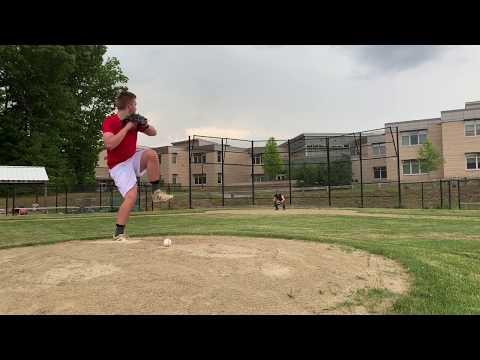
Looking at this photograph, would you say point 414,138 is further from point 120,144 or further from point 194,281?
point 194,281

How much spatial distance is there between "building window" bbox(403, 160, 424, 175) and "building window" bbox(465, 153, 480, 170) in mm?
4838

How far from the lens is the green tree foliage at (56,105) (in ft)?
108

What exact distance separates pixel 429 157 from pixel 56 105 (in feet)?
126

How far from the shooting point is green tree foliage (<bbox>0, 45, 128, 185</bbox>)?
108 feet

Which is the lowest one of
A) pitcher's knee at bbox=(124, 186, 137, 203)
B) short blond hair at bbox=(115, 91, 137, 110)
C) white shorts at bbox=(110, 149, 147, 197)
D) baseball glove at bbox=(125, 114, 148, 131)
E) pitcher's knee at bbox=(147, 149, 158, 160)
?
pitcher's knee at bbox=(124, 186, 137, 203)

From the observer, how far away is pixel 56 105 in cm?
3588

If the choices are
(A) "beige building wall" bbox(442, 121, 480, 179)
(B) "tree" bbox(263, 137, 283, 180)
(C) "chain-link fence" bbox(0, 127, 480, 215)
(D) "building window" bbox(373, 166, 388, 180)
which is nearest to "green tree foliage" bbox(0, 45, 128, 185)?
(C) "chain-link fence" bbox(0, 127, 480, 215)

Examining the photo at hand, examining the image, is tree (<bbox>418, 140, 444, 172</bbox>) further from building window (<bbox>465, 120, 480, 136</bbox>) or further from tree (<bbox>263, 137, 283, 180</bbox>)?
tree (<bbox>263, 137, 283, 180</bbox>)

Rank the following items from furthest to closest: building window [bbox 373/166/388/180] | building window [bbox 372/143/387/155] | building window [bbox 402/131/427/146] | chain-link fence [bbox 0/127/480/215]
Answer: building window [bbox 372/143/387/155], building window [bbox 373/166/388/180], building window [bbox 402/131/427/146], chain-link fence [bbox 0/127/480/215]

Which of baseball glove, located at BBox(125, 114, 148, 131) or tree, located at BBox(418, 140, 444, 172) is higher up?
tree, located at BBox(418, 140, 444, 172)

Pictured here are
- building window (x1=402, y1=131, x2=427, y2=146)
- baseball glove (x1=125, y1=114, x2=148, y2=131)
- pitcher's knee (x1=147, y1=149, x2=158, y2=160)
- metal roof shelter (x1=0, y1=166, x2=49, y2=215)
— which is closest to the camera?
baseball glove (x1=125, y1=114, x2=148, y2=131)

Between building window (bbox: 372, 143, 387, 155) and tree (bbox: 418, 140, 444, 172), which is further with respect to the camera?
building window (bbox: 372, 143, 387, 155)
